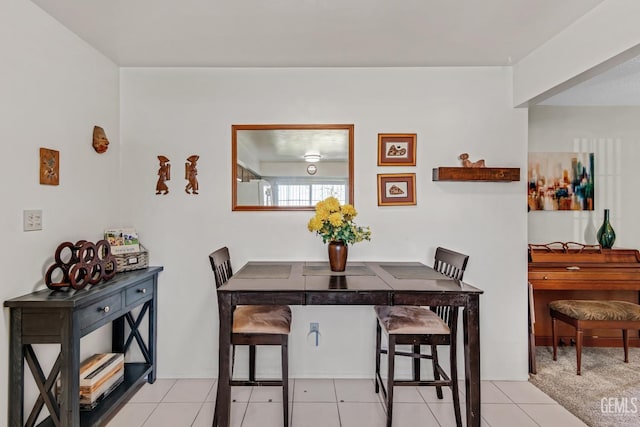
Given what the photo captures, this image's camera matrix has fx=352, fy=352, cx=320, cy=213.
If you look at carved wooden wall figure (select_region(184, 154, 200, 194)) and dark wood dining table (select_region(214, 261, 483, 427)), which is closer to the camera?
dark wood dining table (select_region(214, 261, 483, 427))

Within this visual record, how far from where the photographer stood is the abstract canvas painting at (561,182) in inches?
142

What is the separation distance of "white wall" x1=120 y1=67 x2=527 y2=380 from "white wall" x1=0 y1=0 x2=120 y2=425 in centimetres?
35

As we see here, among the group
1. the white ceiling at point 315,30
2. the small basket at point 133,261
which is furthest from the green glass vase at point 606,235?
the small basket at point 133,261

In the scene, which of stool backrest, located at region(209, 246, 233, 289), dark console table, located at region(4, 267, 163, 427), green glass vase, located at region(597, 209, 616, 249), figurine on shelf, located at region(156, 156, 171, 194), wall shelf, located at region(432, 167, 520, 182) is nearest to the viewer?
dark console table, located at region(4, 267, 163, 427)

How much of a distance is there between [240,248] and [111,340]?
3.96 ft

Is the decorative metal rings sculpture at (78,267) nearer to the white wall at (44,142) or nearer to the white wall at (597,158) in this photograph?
the white wall at (44,142)

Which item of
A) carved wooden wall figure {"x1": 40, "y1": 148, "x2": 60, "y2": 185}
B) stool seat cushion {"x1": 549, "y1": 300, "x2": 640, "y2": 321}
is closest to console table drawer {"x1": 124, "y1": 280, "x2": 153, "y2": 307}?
carved wooden wall figure {"x1": 40, "y1": 148, "x2": 60, "y2": 185}

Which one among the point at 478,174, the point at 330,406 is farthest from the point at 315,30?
the point at 330,406

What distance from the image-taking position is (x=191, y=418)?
2.24 metres

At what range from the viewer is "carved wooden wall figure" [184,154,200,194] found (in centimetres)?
279

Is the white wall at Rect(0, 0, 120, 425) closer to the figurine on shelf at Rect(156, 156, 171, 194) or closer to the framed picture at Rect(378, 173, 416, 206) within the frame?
the figurine on shelf at Rect(156, 156, 171, 194)

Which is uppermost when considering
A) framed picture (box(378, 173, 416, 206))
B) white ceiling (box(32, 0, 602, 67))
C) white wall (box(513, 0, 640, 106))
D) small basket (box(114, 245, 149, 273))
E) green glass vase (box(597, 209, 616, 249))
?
white ceiling (box(32, 0, 602, 67))

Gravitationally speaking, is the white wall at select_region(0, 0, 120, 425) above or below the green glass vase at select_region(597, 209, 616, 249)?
above

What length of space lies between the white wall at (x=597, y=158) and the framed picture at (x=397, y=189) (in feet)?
5.47
